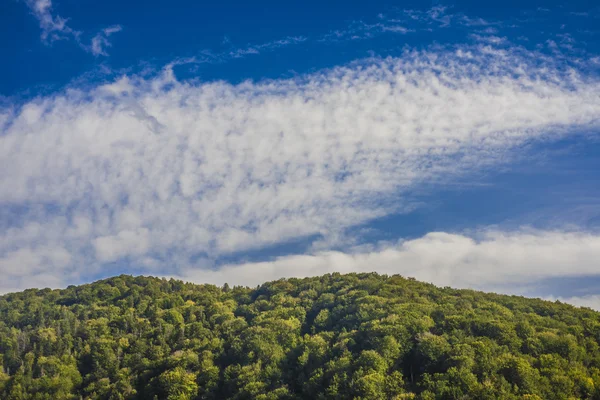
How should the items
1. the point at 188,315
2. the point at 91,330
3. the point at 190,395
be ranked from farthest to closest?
1. the point at 188,315
2. the point at 91,330
3. the point at 190,395

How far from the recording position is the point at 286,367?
87.8 m

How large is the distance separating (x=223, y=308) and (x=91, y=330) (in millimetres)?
33592

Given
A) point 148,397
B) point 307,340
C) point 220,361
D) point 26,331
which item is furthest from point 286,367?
point 26,331

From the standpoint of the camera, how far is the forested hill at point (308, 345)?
227ft

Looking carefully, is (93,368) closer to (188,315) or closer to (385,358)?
(188,315)

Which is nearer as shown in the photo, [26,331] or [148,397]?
[148,397]

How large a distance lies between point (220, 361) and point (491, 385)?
56478mm

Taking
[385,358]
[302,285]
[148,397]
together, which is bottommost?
[148,397]

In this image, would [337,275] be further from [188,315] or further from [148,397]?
[148,397]

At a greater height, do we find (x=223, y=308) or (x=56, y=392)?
(x=223, y=308)

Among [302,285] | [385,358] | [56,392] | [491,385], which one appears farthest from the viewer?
[302,285]

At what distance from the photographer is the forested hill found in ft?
227

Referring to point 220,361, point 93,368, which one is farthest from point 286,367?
point 93,368

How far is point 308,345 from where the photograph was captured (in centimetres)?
9119
